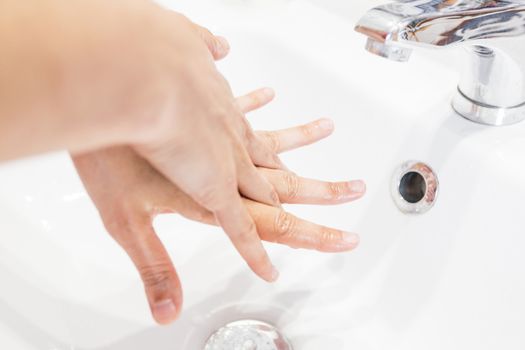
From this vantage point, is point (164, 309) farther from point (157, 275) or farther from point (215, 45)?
point (215, 45)

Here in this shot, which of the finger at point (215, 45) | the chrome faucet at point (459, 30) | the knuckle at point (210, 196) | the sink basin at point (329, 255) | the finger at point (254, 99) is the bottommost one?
the sink basin at point (329, 255)

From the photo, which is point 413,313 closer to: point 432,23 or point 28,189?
point 432,23

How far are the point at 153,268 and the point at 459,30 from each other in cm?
25

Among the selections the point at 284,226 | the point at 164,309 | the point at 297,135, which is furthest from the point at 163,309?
the point at 297,135

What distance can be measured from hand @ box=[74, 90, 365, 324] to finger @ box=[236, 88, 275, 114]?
97mm

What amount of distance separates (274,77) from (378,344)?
0.27 meters

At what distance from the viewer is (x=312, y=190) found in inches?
16.6

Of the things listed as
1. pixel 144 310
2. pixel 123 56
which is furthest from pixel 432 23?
pixel 144 310

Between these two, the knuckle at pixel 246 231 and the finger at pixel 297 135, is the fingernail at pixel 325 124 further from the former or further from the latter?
the knuckle at pixel 246 231

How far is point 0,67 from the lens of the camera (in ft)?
0.68

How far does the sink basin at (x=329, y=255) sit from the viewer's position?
1.37 ft

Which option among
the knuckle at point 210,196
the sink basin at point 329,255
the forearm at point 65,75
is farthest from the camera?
the sink basin at point 329,255

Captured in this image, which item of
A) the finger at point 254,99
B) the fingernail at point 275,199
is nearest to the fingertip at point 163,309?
the fingernail at point 275,199

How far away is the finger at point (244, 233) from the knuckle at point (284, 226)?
0.02 m
